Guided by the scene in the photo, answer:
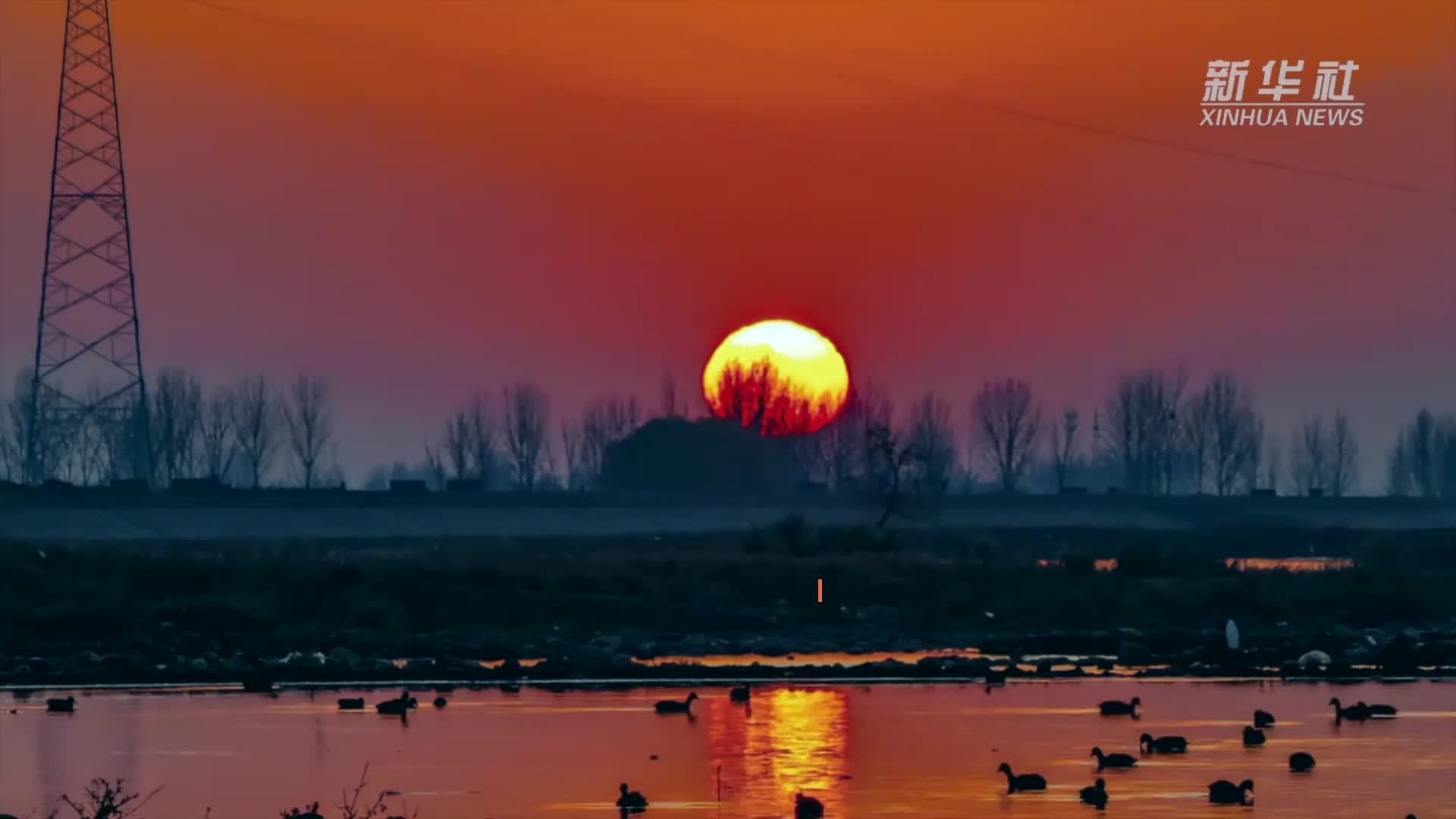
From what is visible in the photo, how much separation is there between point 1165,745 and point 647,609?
3437 centimetres

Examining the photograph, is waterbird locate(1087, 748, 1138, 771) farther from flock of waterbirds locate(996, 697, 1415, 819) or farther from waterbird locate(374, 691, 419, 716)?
waterbird locate(374, 691, 419, 716)

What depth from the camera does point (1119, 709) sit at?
39.2 metres

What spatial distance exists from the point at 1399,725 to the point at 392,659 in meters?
24.7

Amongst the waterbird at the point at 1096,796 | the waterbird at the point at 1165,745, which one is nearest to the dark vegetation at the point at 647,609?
the waterbird at the point at 1165,745

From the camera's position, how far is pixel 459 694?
44156 mm

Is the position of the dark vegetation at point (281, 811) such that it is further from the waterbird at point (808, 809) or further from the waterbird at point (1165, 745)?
the waterbird at point (1165, 745)

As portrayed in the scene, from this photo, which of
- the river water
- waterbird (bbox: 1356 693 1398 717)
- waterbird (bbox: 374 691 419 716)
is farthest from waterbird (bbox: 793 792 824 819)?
waterbird (bbox: 1356 693 1398 717)

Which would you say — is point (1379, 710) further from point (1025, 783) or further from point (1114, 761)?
point (1025, 783)

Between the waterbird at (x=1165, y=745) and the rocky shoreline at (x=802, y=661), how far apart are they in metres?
13.4

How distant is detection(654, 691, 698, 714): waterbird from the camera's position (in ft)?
131

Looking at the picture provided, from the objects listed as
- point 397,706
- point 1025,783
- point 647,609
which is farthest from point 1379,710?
point 647,609

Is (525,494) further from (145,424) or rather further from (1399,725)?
(1399,725)

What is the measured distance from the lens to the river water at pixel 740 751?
28594 millimetres

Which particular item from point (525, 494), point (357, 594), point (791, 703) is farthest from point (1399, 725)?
point (525, 494)
